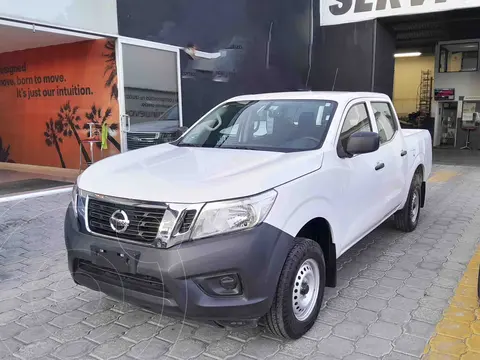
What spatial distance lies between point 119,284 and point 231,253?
81cm

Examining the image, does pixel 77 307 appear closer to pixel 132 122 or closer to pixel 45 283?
pixel 45 283

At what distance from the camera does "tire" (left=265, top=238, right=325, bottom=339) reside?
9.05ft

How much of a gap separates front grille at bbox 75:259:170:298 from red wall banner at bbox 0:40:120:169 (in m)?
6.41

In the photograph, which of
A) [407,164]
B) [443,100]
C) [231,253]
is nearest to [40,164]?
[407,164]

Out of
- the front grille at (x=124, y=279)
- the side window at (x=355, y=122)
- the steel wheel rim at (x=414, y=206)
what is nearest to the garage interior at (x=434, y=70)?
the steel wheel rim at (x=414, y=206)

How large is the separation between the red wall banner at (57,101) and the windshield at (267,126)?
5.24 m

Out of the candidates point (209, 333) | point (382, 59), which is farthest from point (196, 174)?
point (382, 59)

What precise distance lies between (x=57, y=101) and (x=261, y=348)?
29.4ft

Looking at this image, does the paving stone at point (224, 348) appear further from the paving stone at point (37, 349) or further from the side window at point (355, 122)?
the side window at point (355, 122)

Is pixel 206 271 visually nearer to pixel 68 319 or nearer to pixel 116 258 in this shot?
pixel 116 258

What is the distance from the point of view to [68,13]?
7.53 metres

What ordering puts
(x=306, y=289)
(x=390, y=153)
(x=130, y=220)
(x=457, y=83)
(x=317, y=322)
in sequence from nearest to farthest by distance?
(x=130, y=220) → (x=306, y=289) → (x=317, y=322) → (x=390, y=153) → (x=457, y=83)

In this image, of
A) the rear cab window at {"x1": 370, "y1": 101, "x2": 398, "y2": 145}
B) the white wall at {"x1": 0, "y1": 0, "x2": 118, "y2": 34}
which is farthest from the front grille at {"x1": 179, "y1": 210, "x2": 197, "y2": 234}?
the white wall at {"x1": 0, "y1": 0, "x2": 118, "y2": 34}

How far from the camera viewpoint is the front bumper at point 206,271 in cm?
250
